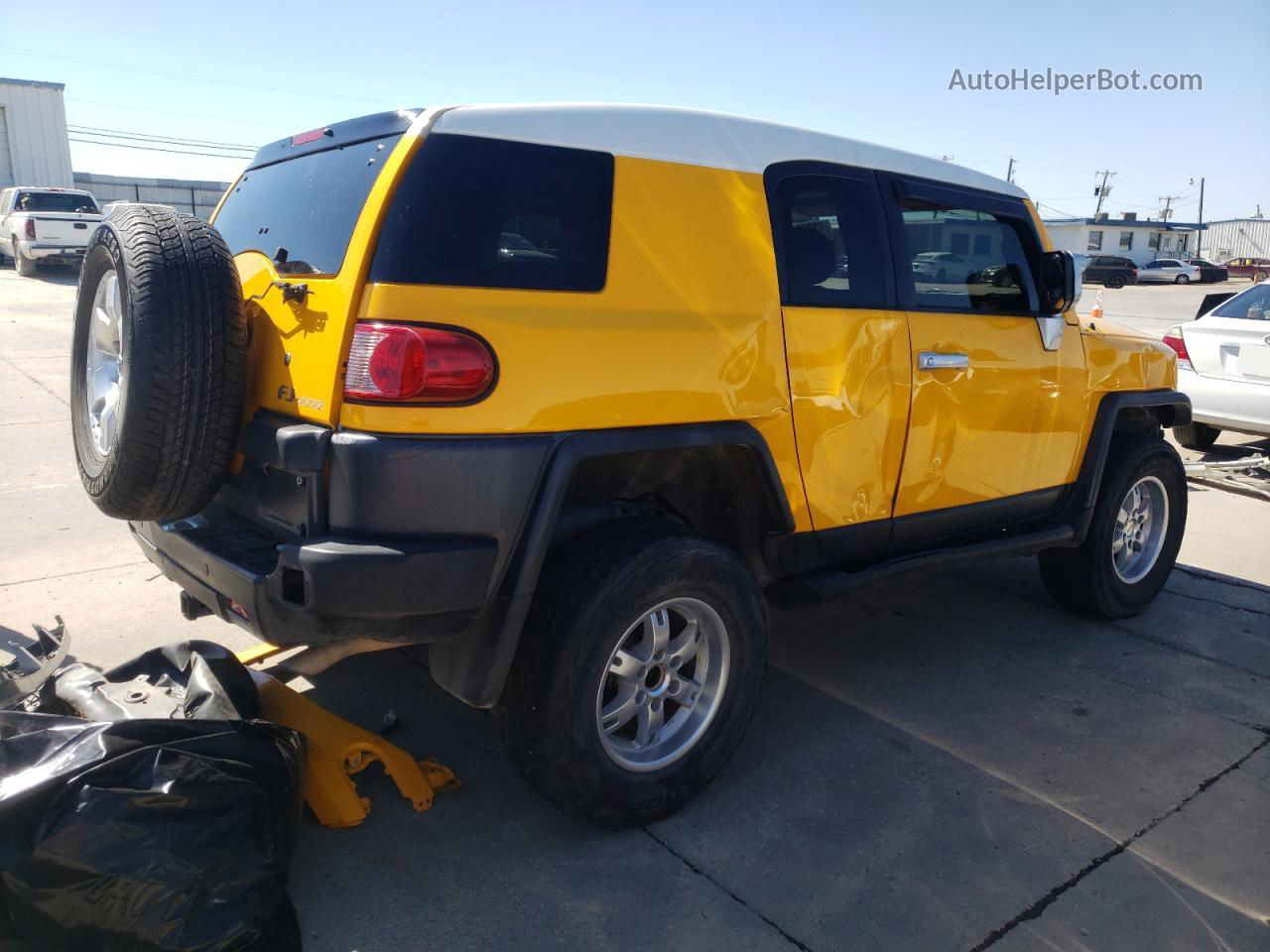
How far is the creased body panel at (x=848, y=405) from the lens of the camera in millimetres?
3135

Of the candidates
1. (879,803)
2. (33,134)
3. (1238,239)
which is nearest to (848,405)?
(879,803)

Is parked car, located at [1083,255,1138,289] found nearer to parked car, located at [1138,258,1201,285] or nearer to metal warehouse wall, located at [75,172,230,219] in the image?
parked car, located at [1138,258,1201,285]

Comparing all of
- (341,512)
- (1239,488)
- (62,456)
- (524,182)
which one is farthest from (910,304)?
(62,456)

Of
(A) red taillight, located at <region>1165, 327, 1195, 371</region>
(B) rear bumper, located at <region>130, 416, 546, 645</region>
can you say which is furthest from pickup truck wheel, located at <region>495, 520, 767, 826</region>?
(A) red taillight, located at <region>1165, 327, 1195, 371</region>

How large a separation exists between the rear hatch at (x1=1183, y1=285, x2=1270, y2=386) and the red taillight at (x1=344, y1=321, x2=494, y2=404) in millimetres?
7552

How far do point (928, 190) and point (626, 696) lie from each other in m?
2.26

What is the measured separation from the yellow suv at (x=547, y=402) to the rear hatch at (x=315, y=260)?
12 millimetres

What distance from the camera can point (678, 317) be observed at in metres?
2.79

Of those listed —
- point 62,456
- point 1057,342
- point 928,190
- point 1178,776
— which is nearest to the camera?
point 1178,776

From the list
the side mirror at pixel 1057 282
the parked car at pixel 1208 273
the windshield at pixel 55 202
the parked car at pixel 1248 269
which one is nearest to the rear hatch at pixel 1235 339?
the side mirror at pixel 1057 282

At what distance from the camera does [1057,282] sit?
4.06 m

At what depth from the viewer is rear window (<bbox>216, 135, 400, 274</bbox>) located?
2.60 m

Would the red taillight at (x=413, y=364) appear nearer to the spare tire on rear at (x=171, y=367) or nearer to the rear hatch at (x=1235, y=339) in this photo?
the spare tire on rear at (x=171, y=367)

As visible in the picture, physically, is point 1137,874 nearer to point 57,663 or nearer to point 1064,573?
point 1064,573
